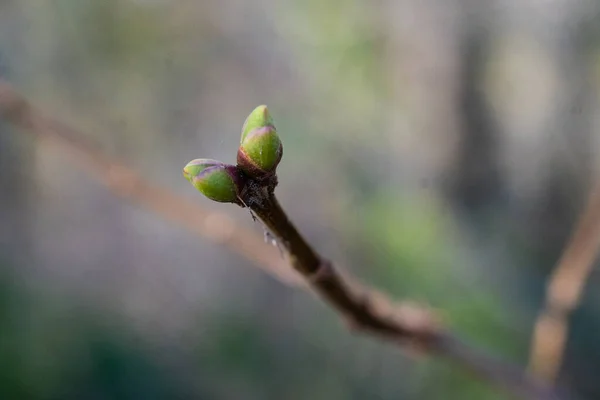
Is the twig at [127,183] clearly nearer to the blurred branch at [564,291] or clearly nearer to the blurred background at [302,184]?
the blurred branch at [564,291]

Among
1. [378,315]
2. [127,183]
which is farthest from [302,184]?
[378,315]

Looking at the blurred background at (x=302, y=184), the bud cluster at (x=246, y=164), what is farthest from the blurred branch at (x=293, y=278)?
the blurred background at (x=302, y=184)

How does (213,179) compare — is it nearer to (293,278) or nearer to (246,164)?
(246,164)

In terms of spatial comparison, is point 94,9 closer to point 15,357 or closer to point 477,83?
point 15,357

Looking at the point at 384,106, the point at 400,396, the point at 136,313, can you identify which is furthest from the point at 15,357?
the point at 384,106

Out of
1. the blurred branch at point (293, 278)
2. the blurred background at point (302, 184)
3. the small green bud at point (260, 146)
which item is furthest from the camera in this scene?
the blurred background at point (302, 184)

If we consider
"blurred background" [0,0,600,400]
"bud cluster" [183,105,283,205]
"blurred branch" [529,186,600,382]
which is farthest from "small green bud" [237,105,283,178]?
"blurred background" [0,0,600,400]
